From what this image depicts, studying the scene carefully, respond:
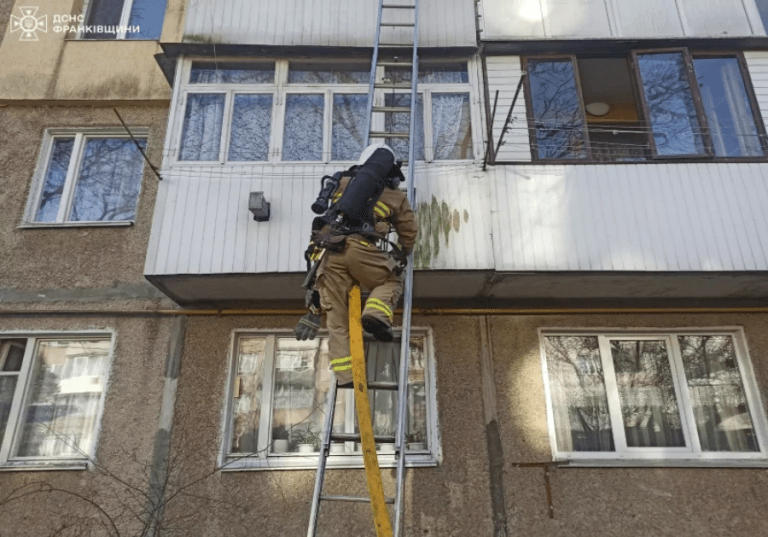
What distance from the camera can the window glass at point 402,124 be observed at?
5.71 metres

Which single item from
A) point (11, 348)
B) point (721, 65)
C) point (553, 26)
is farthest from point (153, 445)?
point (721, 65)

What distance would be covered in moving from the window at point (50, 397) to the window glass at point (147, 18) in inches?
160

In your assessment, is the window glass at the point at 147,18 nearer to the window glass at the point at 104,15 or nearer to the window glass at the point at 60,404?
the window glass at the point at 104,15

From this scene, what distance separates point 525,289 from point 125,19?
624 centimetres

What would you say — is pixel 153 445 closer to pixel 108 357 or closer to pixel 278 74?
pixel 108 357

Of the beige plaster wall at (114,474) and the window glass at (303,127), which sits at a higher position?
the window glass at (303,127)

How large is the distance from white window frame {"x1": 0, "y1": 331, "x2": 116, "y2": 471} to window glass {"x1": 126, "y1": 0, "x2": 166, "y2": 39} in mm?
3992

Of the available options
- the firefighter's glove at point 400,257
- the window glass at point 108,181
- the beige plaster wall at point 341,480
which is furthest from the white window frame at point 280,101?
the beige plaster wall at point 341,480

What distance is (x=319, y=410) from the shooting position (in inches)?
218

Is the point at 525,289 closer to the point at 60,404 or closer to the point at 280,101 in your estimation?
the point at 280,101

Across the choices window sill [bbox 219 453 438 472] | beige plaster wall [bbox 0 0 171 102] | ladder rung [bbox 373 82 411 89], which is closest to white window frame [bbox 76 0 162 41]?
beige plaster wall [bbox 0 0 171 102]

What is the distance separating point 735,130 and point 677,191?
1.24 m

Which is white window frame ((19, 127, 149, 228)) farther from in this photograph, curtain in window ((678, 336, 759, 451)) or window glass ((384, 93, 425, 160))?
curtain in window ((678, 336, 759, 451))

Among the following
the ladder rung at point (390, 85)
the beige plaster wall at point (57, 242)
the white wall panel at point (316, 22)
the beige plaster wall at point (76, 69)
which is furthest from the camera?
the beige plaster wall at point (76, 69)
